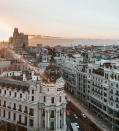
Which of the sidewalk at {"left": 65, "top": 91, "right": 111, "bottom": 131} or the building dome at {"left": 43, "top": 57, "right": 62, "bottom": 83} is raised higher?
the building dome at {"left": 43, "top": 57, "right": 62, "bottom": 83}

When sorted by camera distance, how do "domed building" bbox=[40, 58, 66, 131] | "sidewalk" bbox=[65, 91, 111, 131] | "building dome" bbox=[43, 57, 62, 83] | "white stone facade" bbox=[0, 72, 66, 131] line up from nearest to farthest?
"domed building" bbox=[40, 58, 66, 131]
"white stone facade" bbox=[0, 72, 66, 131]
"building dome" bbox=[43, 57, 62, 83]
"sidewalk" bbox=[65, 91, 111, 131]

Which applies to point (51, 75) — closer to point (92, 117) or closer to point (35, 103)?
point (35, 103)

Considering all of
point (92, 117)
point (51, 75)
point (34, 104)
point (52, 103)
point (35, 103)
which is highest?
point (51, 75)

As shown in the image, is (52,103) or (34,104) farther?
(34,104)

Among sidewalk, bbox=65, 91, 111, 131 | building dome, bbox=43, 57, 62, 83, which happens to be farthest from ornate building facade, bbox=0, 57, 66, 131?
sidewalk, bbox=65, 91, 111, 131

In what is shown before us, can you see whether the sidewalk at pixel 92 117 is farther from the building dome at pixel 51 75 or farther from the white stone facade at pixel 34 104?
the building dome at pixel 51 75

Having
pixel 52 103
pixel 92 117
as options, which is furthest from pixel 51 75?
pixel 92 117

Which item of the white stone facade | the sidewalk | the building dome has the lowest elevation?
the sidewalk

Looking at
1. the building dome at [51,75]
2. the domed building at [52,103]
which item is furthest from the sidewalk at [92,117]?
the building dome at [51,75]

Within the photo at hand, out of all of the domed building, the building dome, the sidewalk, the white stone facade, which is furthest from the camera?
the sidewalk

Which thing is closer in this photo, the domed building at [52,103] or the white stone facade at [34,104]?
the domed building at [52,103]

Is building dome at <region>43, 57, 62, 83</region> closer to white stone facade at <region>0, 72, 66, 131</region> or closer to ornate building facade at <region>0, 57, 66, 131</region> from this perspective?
ornate building facade at <region>0, 57, 66, 131</region>
